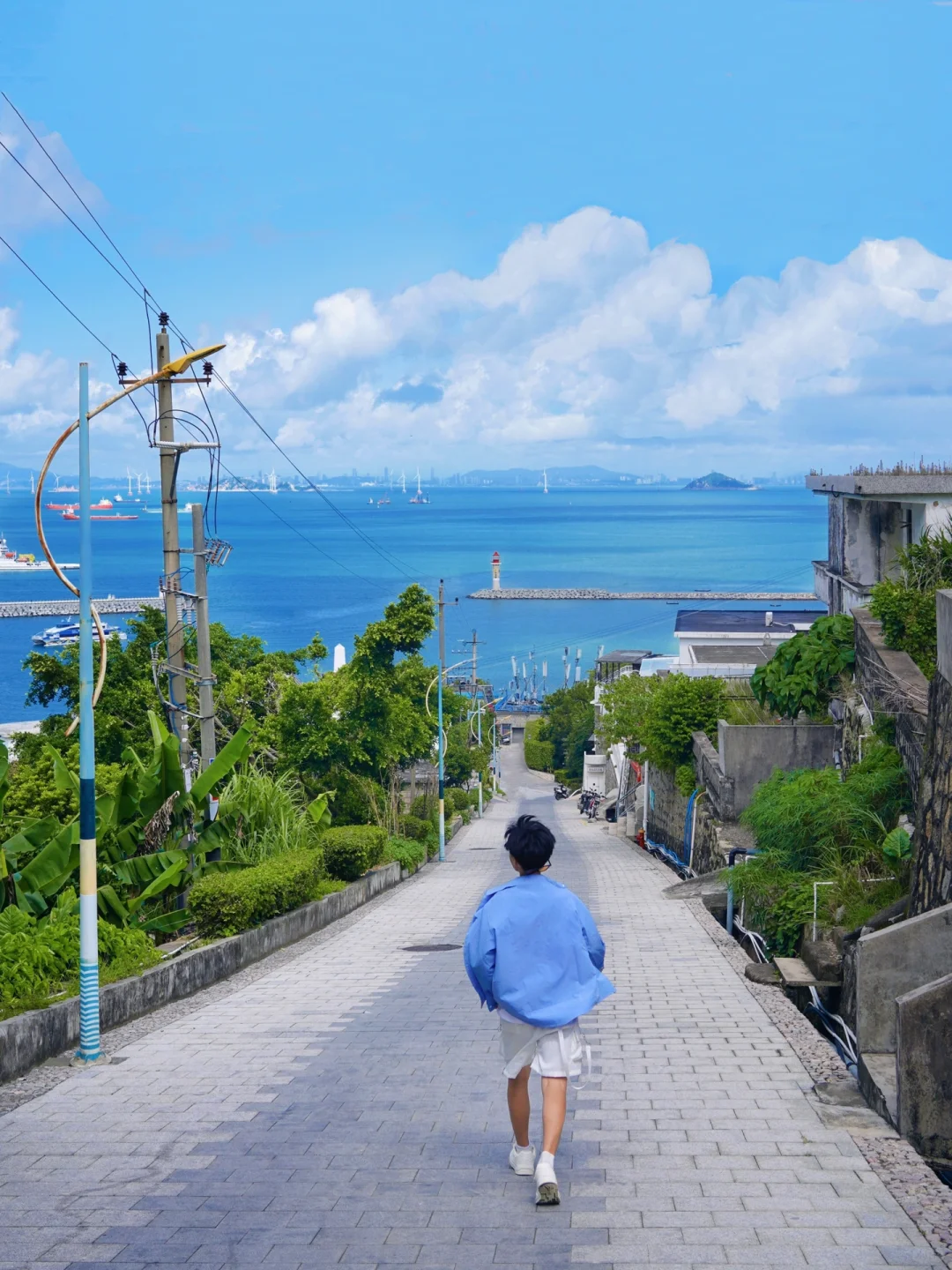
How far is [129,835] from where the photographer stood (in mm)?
15242

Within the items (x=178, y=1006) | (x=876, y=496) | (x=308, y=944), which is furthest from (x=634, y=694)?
(x=178, y=1006)

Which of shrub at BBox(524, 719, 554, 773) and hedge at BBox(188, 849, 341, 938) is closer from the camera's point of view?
hedge at BBox(188, 849, 341, 938)

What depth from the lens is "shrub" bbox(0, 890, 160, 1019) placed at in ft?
32.3

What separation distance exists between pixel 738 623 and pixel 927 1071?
5347 cm

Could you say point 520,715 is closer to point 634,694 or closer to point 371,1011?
point 634,694

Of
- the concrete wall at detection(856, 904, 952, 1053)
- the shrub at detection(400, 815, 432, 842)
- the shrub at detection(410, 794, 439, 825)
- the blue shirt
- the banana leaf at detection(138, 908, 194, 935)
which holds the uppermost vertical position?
the blue shirt

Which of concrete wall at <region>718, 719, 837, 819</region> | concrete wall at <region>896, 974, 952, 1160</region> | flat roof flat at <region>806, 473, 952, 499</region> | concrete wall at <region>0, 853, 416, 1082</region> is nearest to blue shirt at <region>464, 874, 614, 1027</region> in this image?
concrete wall at <region>896, 974, 952, 1160</region>

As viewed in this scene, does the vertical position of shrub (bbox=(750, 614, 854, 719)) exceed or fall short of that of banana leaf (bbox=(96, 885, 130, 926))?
it exceeds it

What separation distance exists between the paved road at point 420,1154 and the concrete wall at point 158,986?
1.61 ft

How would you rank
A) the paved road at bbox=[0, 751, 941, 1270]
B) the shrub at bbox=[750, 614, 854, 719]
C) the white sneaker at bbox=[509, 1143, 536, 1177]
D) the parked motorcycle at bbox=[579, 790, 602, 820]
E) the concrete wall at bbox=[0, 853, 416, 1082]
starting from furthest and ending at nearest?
the parked motorcycle at bbox=[579, 790, 602, 820] < the shrub at bbox=[750, 614, 854, 719] < the concrete wall at bbox=[0, 853, 416, 1082] < the white sneaker at bbox=[509, 1143, 536, 1177] < the paved road at bbox=[0, 751, 941, 1270]

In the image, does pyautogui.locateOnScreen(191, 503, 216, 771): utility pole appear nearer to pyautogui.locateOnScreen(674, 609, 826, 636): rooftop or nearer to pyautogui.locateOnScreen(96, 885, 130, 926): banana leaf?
pyautogui.locateOnScreen(96, 885, 130, 926): banana leaf

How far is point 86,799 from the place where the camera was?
32.2ft

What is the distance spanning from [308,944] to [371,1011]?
18.9 ft

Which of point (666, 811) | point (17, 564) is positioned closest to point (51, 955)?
point (666, 811)
